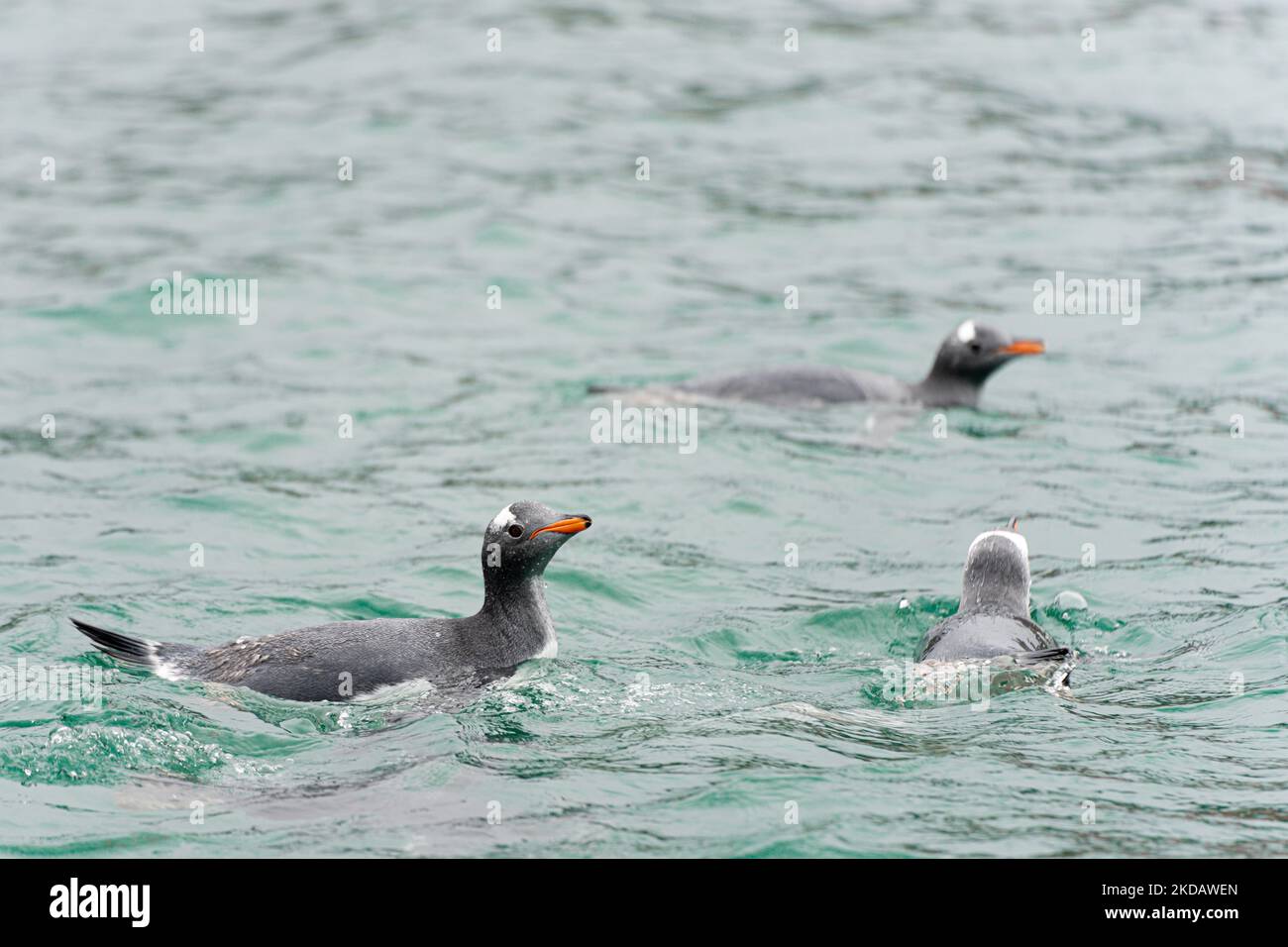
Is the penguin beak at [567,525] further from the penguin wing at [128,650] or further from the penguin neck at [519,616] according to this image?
the penguin wing at [128,650]

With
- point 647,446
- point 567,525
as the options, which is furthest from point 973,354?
point 567,525

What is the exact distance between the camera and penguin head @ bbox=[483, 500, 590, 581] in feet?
29.6

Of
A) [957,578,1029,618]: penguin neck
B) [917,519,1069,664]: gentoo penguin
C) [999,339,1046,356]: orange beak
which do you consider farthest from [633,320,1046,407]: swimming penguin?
[957,578,1029,618]: penguin neck

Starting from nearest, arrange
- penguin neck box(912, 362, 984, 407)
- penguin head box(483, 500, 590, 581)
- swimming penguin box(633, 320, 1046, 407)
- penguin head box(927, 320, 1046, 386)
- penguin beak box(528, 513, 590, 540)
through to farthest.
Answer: penguin beak box(528, 513, 590, 540)
penguin head box(483, 500, 590, 581)
swimming penguin box(633, 320, 1046, 407)
penguin head box(927, 320, 1046, 386)
penguin neck box(912, 362, 984, 407)

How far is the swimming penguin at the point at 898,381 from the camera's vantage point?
14.3 metres

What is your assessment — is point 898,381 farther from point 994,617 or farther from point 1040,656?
point 1040,656

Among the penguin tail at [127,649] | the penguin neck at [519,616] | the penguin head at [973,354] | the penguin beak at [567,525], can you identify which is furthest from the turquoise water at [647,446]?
the penguin beak at [567,525]

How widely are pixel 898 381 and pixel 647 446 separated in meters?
2.69

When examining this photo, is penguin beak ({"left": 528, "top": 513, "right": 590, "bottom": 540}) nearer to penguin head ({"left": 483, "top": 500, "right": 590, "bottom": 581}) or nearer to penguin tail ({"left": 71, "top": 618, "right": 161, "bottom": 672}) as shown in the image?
penguin head ({"left": 483, "top": 500, "right": 590, "bottom": 581})

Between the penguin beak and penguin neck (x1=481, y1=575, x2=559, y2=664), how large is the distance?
0.31 meters

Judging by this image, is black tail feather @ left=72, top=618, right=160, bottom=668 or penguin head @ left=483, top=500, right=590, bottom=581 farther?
penguin head @ left=483, top=500, right=590, bottom=581
